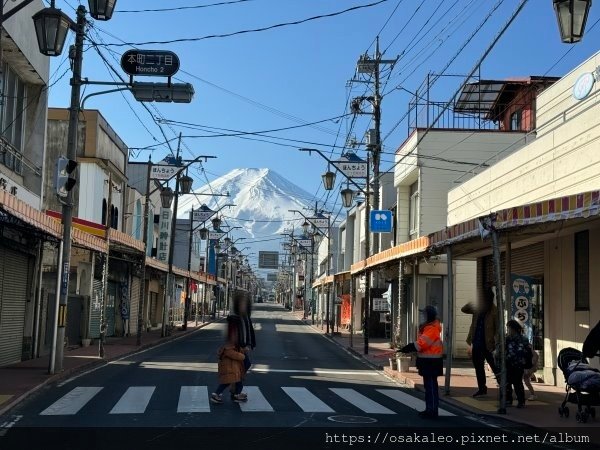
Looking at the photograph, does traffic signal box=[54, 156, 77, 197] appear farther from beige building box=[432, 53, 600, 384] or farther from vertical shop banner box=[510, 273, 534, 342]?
vertical shop banner box=[510, 273, 534, 342]

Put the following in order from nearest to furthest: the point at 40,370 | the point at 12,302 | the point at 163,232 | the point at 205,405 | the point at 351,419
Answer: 1. the point at 351,419
2. the point at 205,405
3. the point at 40,370
4. the point at 12,302
5. the point at 163,232

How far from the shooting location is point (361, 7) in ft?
45.8

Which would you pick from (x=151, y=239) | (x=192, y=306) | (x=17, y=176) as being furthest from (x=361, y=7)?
(x=192, y=306)

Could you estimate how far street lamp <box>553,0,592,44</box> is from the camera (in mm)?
8539

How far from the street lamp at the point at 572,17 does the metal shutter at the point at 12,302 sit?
15.0 meters

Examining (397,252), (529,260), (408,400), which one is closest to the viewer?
(408,400)

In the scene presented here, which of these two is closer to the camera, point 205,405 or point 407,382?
point 205,405

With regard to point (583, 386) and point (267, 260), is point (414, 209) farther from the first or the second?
point (267, 260)

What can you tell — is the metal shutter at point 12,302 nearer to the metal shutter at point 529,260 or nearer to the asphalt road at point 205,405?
the asphalt road at point 205,405

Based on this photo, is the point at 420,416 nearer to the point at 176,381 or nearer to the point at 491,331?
the point at 491,331

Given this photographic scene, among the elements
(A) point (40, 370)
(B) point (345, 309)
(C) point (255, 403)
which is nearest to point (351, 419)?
(C) point (255, 403)

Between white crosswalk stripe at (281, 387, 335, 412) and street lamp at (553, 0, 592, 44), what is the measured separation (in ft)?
22.2

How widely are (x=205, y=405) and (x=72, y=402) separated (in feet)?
7.84

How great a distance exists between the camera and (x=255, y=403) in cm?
1228
